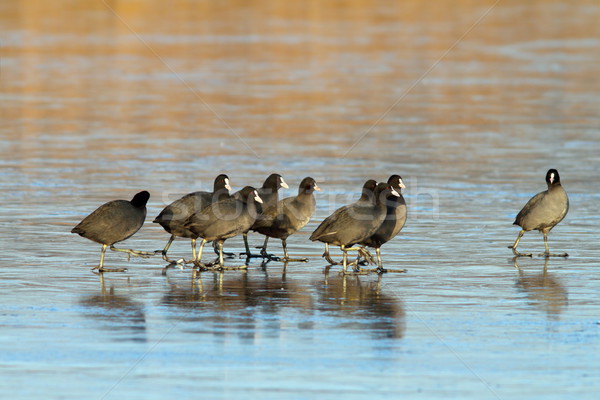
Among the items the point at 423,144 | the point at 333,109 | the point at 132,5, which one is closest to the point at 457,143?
the point at 423,144

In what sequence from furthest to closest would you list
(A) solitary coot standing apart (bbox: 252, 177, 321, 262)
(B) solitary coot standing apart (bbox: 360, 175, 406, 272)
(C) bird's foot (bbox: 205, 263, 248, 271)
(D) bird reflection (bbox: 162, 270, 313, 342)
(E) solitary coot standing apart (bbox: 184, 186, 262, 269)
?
(A) solitary coot standing apart (bbox: 252, 177, 321, 262), (B) solitary coot standing apart (bbox: 360, 175, 406, 272), (C) bird's foot (bbox: 205, 263, 248, 271), (E) solitary coot standing apart (bbox: 184, 186, 262, 269), (D) bird reflection (bbox: 162, 270, 313, 342)

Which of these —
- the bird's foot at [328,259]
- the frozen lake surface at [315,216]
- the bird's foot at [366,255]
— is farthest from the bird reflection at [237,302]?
the bird's foot at [366,255]

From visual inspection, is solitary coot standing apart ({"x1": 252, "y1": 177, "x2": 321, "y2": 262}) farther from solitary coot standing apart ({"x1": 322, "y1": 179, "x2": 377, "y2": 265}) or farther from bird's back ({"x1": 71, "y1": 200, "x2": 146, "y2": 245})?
bird's back ({"x1": 71, "y1": 200, "x2": 146, "y2": 245})

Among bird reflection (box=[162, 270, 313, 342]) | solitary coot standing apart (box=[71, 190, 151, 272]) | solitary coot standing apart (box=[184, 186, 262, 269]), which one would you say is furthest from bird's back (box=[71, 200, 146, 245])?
bird reflection (box=[162, 270, 313, 342])

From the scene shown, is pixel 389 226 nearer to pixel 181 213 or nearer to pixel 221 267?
pixel 221 267

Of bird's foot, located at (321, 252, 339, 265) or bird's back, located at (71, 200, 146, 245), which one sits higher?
bird's back, located at (71, 200, 146, 245)

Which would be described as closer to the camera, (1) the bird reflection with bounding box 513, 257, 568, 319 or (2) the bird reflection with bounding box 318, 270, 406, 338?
(2) the bird reflection with bounding box 318, 270, 406, 338

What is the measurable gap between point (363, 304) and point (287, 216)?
2.84 m

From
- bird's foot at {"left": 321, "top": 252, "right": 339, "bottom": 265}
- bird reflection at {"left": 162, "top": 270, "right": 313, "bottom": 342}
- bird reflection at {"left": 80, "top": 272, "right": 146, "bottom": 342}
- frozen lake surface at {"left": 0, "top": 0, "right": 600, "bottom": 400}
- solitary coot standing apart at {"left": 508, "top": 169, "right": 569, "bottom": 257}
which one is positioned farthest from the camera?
solitary coot standing apart at {"left": 508, "top": 169, "right": 569, "bottom": 257}

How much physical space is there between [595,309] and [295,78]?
95.2 ft

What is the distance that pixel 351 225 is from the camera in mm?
13594

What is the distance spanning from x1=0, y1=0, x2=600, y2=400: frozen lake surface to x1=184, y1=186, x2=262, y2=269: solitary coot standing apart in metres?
0.43

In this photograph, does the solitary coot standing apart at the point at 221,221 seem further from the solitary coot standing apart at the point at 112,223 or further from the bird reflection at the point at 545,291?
the bird reflection at the point at 545,291

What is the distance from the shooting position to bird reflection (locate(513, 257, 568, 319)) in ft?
37.9
